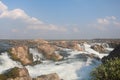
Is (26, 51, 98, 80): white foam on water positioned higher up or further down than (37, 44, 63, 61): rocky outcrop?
further down

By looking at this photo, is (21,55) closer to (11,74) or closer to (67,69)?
(67,69)

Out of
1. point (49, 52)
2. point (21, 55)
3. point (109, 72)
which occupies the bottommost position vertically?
point (109, 72)

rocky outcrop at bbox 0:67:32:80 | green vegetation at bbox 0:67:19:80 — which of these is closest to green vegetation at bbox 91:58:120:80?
rocky outcrop at bbox 0:67:32:80

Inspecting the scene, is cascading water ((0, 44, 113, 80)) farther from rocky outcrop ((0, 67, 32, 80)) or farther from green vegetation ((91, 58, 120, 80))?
green vegetation ((91, 58, 120, 80))

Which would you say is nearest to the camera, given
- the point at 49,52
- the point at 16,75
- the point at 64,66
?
the point at 16,75

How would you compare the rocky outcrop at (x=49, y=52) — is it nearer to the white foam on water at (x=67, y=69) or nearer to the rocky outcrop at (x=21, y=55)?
the white foam on water at (x=67, y=69)

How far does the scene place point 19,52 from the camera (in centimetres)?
6328

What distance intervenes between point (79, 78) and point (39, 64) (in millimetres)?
12439

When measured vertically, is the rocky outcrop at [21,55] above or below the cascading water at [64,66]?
above

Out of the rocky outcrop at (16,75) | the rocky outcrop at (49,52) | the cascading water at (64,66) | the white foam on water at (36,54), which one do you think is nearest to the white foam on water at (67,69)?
the cascading water at (64,66)

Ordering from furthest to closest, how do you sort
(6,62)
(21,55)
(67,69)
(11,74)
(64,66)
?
(21,55) → (6,62) → (64,66) → (67,69) → (11,74)

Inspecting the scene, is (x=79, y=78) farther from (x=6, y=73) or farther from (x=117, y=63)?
(x=117, y=63)

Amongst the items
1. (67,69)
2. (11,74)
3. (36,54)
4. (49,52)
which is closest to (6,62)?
(36,54)

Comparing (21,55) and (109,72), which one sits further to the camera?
(21,55)
